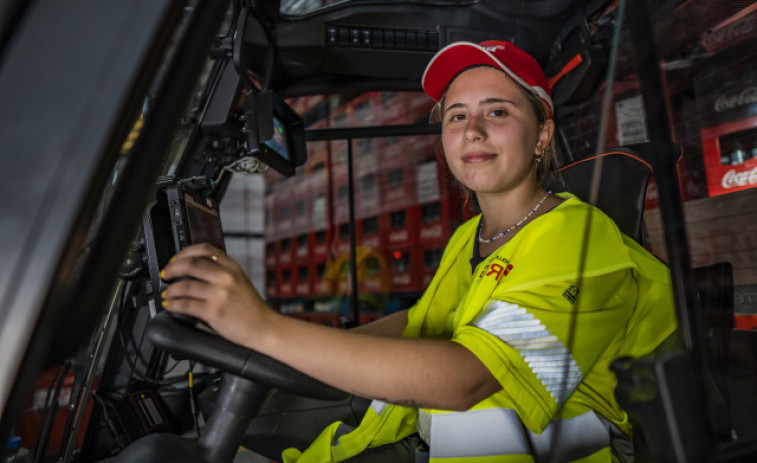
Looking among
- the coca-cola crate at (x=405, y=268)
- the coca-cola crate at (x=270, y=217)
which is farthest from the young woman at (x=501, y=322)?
the coca-cola crate at (x=270, y=217)

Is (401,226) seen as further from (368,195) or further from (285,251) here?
(285,251)

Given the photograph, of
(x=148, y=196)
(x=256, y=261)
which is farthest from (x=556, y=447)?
(x=256, y=261)

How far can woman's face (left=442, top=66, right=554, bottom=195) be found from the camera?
43.4 inches

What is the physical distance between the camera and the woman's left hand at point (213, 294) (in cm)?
62

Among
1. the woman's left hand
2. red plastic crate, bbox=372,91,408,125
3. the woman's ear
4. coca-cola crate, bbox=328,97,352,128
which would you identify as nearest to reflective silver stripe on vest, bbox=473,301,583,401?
the woman's left hand

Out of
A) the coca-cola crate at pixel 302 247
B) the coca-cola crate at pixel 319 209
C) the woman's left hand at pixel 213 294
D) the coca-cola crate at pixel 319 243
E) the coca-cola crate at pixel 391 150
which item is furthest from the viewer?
the coca-cola crate at pixel 302 247

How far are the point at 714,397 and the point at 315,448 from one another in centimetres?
78

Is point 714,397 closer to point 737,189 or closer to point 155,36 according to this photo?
point 737,189

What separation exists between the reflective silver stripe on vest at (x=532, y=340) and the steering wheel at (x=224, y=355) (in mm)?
255

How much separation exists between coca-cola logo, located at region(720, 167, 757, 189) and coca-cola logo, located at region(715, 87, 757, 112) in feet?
0.28

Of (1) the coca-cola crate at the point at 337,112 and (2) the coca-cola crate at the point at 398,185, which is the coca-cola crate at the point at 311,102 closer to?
(1) the coca-cola crate at the point at 337,112

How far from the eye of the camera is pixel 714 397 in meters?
0.64

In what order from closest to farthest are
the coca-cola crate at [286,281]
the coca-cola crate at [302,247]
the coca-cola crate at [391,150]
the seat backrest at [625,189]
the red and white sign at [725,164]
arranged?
the red and white sign at [725,164]
the seat backrest at [625,189]
the coca-cola crate at [391,150]
the coca-cola crate at [302,247]
the coca-cola crate at [286,281]

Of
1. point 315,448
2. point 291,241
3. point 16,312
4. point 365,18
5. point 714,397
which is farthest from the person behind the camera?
point 291,241
